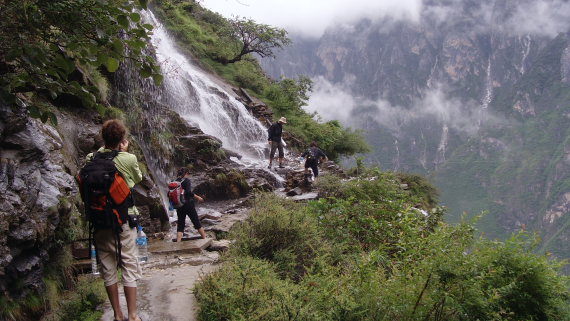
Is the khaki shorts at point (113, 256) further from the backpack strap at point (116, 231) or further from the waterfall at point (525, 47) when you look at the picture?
the waterfall at point (525, 47)

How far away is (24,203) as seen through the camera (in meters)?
4.41

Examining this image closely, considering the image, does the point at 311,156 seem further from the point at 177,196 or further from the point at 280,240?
the point at 280,240

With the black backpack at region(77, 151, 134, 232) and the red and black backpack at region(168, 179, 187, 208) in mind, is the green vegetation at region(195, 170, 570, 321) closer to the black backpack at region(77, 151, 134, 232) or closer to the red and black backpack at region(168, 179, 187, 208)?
the black backpack at region(77, 151, 134, 232)

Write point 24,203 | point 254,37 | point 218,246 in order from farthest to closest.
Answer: point 254,37, point 218,246, point 24,203

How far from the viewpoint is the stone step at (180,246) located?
772cm

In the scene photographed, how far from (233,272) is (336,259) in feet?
6.50

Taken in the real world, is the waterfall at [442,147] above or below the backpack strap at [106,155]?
below

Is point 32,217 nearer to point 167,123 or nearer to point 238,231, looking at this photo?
point 238,231

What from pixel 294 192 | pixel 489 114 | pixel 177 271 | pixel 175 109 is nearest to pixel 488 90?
pixel 489 114

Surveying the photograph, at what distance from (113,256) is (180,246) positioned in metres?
3.78

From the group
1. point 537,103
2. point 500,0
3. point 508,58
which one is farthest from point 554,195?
point 500,0

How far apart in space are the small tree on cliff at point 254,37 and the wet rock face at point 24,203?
821 inches

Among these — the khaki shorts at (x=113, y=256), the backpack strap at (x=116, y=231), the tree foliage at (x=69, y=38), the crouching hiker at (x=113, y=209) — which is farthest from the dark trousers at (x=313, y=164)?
the tree foliage at (x=69, y=38)

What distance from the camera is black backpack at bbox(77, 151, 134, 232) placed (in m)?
3.93
